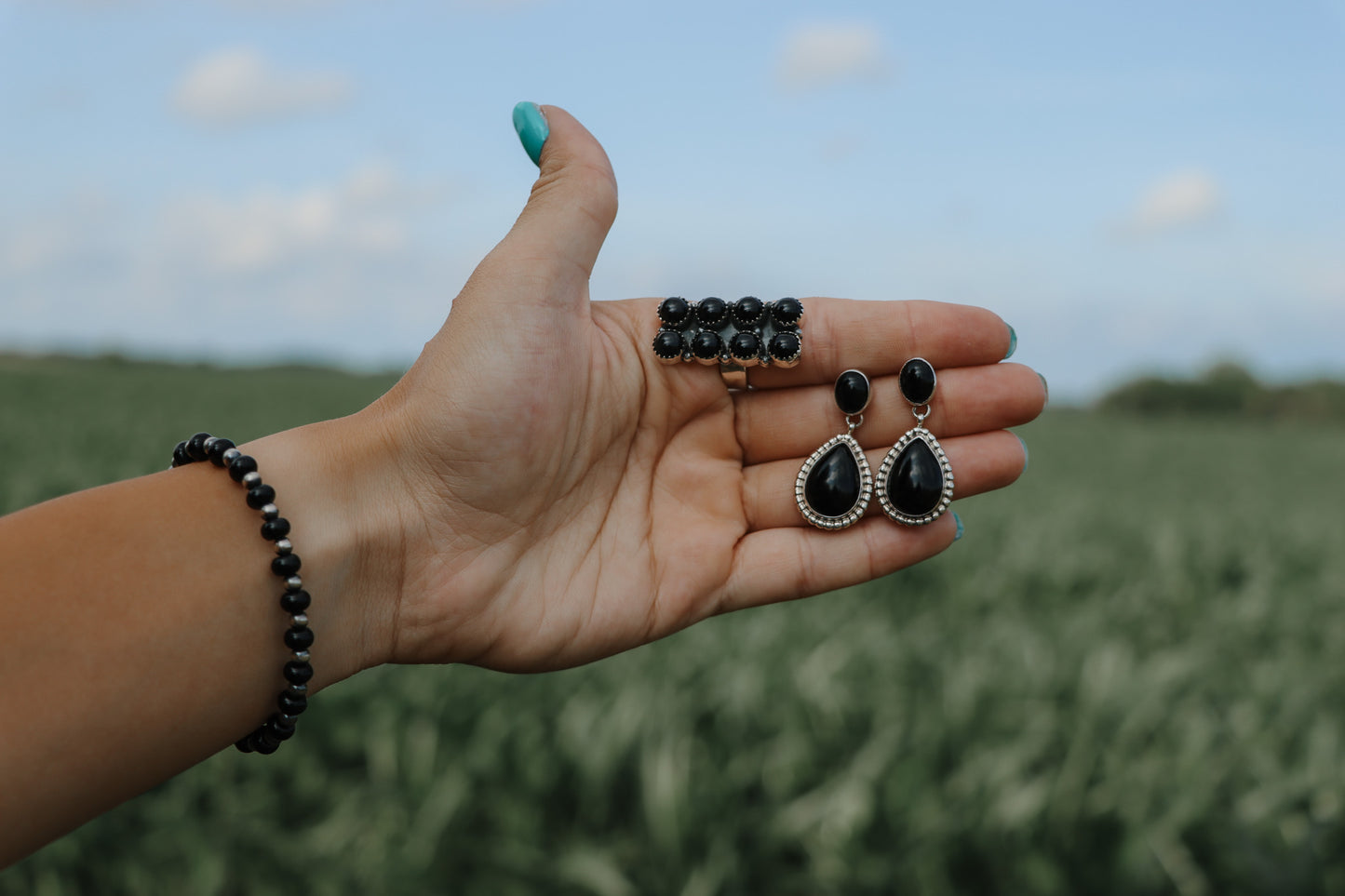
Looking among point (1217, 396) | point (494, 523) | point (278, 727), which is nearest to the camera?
point (278, 727)

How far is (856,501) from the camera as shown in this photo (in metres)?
2.91

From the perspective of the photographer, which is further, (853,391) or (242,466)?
(853,391)

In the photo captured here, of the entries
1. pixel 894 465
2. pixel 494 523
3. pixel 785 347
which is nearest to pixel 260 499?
pixel 494 523

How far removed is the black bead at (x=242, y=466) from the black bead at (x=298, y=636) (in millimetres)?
391

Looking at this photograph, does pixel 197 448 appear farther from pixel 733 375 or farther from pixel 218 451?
pixel 733 375

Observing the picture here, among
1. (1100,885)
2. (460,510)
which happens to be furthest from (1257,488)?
(460,510)

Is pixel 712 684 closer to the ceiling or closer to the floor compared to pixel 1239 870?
closer to the ceiling

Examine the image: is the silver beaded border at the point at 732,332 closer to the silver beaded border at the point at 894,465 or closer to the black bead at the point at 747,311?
the black bead at the point at 747,311

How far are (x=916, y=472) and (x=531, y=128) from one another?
1.55m

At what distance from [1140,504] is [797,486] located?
12.0 m

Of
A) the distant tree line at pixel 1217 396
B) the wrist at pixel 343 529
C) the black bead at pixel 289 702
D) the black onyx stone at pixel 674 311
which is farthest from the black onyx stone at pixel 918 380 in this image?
the distant tree line at pixel 1217 396

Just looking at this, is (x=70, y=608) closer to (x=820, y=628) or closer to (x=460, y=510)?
(x=460, y=510)

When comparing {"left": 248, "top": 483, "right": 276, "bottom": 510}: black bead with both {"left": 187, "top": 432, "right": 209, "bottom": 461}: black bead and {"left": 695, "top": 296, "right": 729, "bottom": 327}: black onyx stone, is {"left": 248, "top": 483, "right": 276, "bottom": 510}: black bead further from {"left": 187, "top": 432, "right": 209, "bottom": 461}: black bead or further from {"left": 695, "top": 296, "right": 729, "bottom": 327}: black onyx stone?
{"left": 695, "top": 296, "right": 729, "bottom": 327}: black onyx stone

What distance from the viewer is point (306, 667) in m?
2.28
